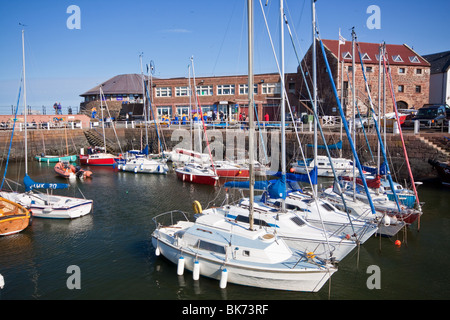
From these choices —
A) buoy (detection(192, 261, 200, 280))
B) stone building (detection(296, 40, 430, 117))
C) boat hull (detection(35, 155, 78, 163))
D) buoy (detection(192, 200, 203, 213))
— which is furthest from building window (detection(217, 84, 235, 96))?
buoy (detection(192, 261, 200, 280))

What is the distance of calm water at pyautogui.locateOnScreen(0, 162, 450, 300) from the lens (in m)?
12.6

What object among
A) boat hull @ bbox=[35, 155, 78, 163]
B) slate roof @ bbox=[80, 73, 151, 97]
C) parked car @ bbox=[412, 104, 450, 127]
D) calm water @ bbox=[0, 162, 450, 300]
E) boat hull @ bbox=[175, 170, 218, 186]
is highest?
slate roof @ bbox=[80, 73, 151, 97]

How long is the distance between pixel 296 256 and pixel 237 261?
6.99 feet

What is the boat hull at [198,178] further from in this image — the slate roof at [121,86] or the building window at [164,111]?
the slate roof at [121,86]

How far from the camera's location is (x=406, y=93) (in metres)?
46.3

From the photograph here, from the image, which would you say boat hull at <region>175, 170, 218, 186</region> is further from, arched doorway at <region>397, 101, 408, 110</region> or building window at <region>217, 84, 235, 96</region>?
arched doorway at <region>397, 101, 408, 110</region>

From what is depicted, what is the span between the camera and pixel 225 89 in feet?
168

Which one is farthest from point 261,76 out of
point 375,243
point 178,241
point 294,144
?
point 178,241

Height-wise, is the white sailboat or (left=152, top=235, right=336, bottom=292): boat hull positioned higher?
the white sailboat

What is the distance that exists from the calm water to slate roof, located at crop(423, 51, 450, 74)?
34.4m

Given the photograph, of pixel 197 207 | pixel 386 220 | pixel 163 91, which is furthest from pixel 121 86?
pixel 386 220

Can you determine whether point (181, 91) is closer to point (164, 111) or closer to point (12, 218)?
point (164, 111)

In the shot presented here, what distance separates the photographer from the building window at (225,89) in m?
50.9

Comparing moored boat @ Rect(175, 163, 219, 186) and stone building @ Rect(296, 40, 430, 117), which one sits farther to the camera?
stone building @ Rect(296, 40, 430, 117)
